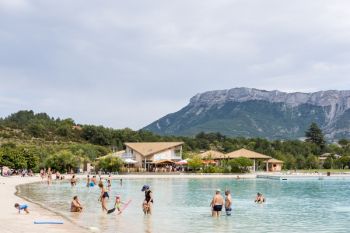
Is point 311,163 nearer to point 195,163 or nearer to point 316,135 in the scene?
point 195,163

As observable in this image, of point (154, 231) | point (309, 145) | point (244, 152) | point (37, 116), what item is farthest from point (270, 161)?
point (37, 116)

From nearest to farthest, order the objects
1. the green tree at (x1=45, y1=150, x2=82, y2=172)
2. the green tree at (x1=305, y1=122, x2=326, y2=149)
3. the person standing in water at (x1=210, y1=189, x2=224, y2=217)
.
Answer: the person standing in water at (x1=210, y1=189, x2=224, y2=217), the green tree at (x1=45, y1=150, x2=82, y2=172), the green tree at (x1=305, y1=122, x2=326, y2=149)

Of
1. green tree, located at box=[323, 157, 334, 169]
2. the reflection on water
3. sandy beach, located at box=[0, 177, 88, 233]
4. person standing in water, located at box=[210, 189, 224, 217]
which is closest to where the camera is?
sandy beach, located at box=[0, 177, 88, 233]

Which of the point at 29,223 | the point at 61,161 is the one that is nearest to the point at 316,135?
the point at 61,161

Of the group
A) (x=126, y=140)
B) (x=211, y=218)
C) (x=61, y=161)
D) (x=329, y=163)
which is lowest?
(x=211, y=218)

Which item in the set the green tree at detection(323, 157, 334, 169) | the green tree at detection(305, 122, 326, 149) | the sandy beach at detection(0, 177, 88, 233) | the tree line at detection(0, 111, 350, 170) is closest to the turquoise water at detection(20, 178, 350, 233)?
the sandy beach at detection(0, 177, 88, 233)

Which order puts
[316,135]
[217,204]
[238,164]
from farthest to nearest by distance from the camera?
1. [316,135]
2. [238,164]
3. [217,204]

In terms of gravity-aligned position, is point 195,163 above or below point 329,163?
below

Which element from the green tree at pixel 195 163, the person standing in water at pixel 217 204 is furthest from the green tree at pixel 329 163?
the person standing in water at pixel 217 204

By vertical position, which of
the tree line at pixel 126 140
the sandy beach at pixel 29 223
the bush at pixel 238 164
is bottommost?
the sandy beach at pixel 29 223

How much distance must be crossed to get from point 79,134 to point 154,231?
4255 inches

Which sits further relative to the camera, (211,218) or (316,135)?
(316,135)

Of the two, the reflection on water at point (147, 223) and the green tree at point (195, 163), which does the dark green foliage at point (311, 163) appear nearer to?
the green tree at point (195, 163)

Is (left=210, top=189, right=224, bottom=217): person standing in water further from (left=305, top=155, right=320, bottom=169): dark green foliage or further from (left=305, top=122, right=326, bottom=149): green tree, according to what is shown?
(left=305, top=122, right=326, bottom=149): green tree
